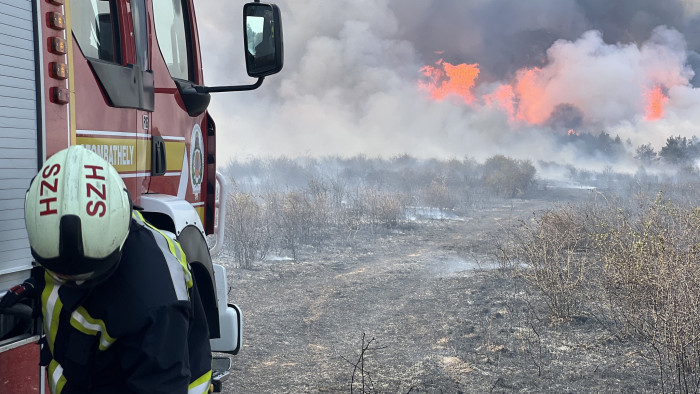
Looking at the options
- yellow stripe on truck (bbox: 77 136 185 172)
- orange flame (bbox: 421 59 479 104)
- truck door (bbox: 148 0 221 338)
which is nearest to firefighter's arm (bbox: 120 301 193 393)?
yellow stripe on truck (bbox: 77 136 185 172)

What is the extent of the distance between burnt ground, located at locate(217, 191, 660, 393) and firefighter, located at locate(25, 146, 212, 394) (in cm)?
298

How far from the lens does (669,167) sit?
108 ft

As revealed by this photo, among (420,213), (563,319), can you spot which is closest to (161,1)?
(563,319)

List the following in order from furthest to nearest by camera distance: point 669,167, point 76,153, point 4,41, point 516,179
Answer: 1. point 669,167
2. point 516,179
3. point 4,41
4. point 76,153

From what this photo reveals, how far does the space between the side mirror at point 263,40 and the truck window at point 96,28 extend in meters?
0.75

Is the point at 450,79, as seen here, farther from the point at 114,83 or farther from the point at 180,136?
the point at 114,83

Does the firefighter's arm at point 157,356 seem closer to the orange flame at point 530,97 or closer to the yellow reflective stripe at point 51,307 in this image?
the yellow reflective stripe at point 51,307

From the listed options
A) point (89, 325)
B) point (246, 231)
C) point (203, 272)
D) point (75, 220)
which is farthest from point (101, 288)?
point (246, 231)

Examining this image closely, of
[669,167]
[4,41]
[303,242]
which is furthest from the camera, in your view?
[669,167]

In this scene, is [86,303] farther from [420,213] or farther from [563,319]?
[420,213]

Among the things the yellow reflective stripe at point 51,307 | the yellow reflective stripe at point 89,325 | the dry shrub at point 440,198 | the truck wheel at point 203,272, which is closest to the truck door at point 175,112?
the truck wheel at point 203,272

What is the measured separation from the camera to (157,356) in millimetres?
1608

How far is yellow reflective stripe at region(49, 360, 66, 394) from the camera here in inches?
69.8

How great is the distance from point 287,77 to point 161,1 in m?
41.0
